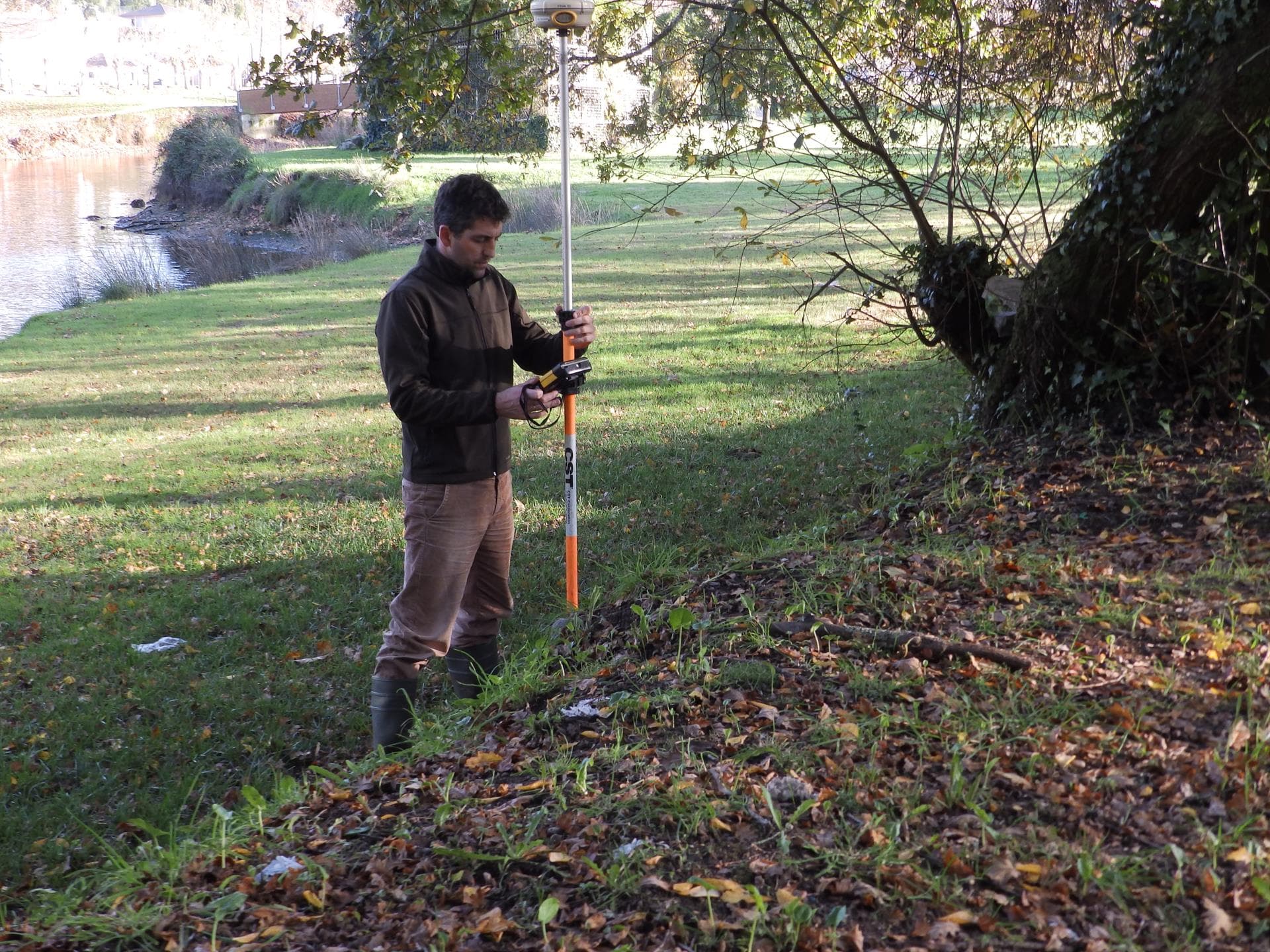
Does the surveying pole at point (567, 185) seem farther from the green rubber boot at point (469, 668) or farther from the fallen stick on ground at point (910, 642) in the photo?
the fallen stick on ground at point (910, 642)

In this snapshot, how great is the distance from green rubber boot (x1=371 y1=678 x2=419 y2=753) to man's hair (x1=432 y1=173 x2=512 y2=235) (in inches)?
80.0

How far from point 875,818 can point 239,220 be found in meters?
43.4

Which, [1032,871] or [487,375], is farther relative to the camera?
[487,375]

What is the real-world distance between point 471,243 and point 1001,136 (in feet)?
17.2

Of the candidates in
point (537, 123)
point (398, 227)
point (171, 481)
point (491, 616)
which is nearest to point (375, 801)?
point (491, 616)

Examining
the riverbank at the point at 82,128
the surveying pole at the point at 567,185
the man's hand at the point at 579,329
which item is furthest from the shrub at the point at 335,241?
the riverbank at the point at 82,128

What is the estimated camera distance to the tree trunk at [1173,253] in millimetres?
5637

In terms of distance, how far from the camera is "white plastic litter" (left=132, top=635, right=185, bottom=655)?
666cm

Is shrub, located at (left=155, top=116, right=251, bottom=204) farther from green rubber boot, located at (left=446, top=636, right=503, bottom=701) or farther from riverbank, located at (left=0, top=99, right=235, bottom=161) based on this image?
green rubber boot, located at (left=446, top=636, right=503, bottom=701)

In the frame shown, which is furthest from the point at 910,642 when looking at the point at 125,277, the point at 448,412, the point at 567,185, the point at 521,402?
the point at 125,277

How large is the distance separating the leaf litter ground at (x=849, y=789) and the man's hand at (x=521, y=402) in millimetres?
1101

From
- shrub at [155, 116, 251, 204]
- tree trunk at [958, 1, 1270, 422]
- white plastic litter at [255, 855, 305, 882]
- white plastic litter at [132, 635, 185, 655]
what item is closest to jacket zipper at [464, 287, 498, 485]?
white plastic litter at [255, 855, 305, 882]

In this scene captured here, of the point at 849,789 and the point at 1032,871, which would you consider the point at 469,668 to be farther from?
the point at 1032,871

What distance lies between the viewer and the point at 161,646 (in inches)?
264
